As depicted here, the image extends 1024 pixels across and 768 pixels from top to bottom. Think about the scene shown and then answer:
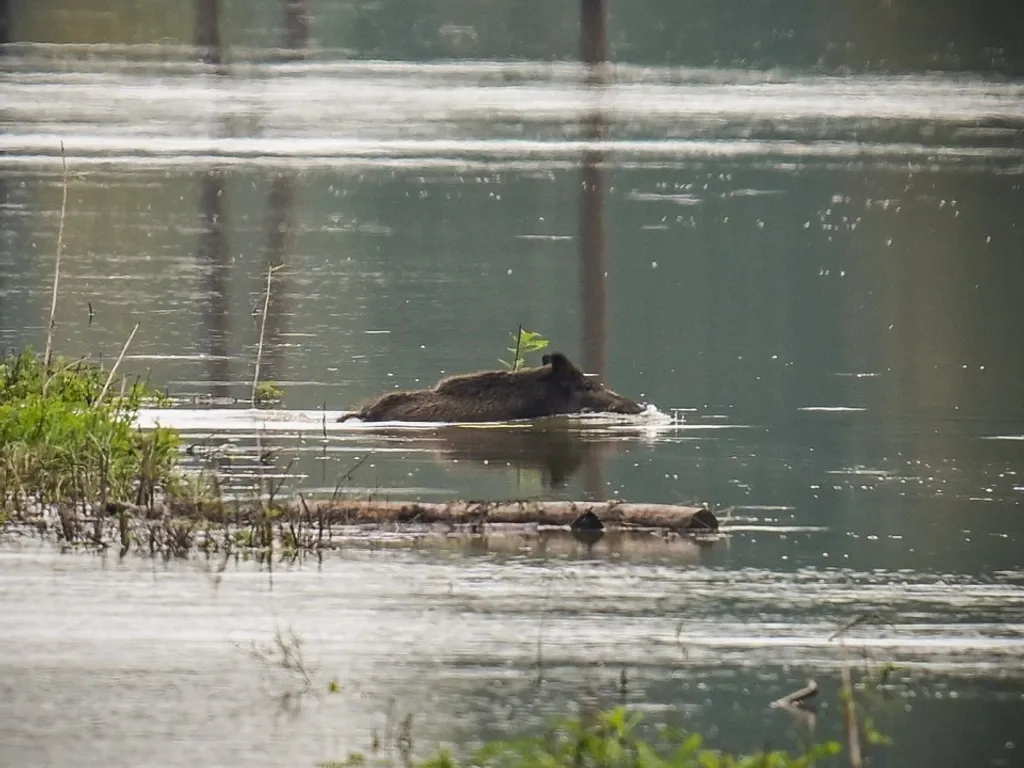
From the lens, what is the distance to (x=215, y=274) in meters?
27.7

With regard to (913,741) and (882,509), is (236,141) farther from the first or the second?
(913,741)

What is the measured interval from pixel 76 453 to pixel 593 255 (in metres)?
17.2

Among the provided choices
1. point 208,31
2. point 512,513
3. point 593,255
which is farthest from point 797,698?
point 208,31

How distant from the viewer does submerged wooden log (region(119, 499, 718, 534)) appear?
13.0m

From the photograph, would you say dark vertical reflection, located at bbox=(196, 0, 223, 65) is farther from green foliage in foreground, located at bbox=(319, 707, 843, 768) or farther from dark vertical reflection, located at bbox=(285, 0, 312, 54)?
A: green foliage in foreground, located at bbox=(319, 707, 843, 768)

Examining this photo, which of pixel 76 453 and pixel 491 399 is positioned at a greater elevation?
pixel 491 399

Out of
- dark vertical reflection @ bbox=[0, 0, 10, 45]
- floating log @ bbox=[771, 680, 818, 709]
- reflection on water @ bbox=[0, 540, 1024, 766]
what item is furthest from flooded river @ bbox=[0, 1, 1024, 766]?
dark vertical reflection @ bbox=[0, 0, 10, 45]

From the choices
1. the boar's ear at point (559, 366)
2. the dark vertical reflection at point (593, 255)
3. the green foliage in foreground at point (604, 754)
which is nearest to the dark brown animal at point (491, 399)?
the boar's ear at point (559, 366)

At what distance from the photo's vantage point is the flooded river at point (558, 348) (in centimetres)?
1013

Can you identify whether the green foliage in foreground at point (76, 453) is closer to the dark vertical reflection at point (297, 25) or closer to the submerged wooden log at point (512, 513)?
the submerged wooden log at point (512, 513)

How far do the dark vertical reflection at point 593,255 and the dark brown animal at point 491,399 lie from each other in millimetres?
1433

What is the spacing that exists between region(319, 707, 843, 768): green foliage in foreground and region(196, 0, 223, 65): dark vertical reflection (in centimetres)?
5036

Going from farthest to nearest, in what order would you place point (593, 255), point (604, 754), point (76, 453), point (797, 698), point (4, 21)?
point (4, 21), point (593, 255), point (76, 453), point (797, 698), point (604, 754)

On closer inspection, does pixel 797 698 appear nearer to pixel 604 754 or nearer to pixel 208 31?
pixel 604 754
